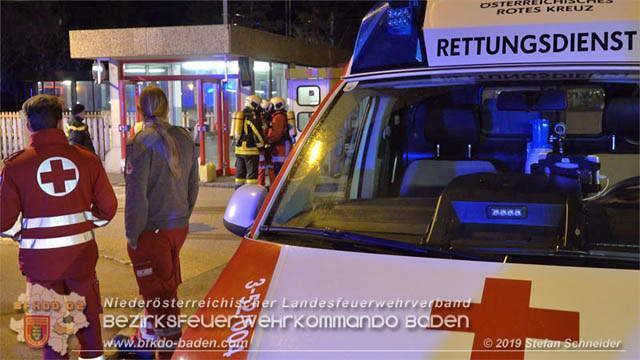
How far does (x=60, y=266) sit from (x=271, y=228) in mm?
1758

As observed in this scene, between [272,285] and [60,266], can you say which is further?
[60,266]

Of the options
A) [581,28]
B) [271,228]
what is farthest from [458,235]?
[581,28]

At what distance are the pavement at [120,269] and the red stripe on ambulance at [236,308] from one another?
3.01 m

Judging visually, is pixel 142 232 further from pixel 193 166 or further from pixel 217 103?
pixel 217 103

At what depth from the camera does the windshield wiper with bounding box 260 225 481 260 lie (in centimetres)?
238

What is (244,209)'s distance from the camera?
292 centimetres

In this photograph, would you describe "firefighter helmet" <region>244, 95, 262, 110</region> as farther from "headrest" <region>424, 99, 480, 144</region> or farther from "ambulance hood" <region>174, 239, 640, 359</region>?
"ambulance hood" <region>174, 239, 640, 359</region>

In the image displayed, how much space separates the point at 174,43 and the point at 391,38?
13110 mm

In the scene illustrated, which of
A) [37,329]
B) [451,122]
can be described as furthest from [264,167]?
[451,122]

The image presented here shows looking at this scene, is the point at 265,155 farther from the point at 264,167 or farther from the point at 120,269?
the point at 120,269

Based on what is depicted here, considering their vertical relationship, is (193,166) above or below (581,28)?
below

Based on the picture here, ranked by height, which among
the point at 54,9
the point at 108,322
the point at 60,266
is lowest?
the point at 108,322

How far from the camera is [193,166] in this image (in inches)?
186

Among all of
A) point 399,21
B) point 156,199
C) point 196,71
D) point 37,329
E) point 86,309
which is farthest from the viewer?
point 196,71
